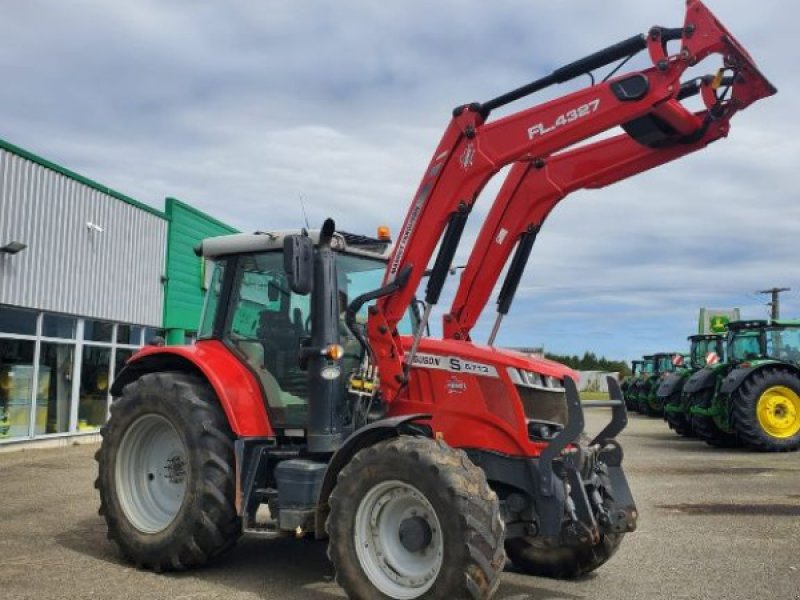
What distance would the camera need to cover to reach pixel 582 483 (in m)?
5.24

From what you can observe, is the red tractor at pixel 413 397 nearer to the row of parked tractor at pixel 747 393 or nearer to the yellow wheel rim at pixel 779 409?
the row of parked tractor at pixel 747 393

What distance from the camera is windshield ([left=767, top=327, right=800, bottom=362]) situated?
1711 cm

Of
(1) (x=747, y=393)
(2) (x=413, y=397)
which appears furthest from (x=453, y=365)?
(1) (x=747, y=393)

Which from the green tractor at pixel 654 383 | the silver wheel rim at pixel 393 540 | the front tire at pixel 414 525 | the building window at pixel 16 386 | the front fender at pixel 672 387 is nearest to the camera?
the front tire at pixel 414 525

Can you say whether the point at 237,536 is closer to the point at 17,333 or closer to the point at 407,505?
the point at 407,505

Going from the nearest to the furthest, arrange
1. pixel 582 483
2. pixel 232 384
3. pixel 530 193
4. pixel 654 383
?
1. pixel 582 483
2. pixel 232 384
3. pixel 530 193
4. pixel 654 383

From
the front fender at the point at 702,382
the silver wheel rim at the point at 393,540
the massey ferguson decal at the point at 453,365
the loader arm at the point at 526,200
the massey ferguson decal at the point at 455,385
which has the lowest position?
the silver wheel rim at the point at 393,540

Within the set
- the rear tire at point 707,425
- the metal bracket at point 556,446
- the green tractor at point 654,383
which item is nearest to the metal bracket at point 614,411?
the metal bracket at point 556,446

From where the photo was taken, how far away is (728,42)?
5.04m

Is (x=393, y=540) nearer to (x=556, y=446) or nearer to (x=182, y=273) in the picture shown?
(x=556, y=446)

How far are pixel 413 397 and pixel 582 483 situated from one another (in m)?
1.28

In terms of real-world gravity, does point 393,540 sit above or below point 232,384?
below

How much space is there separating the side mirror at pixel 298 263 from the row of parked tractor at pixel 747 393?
12.0 meters

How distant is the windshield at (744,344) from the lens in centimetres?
1734
